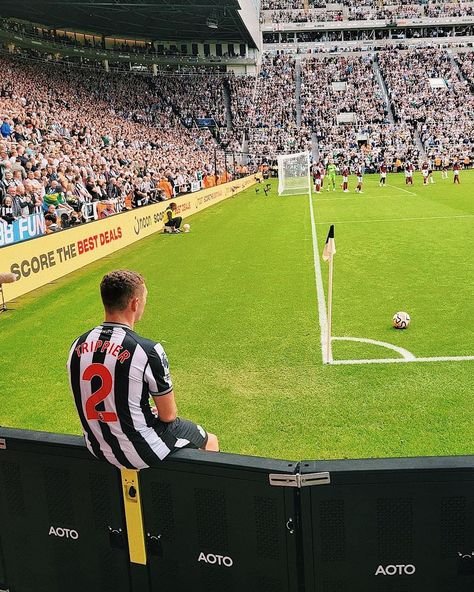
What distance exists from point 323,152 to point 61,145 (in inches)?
1670

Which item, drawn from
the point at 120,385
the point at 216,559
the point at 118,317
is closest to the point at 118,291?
the point at 118,317

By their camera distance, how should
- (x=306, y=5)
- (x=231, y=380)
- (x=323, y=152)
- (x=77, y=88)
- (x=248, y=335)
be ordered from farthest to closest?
1. (x=306, y=5)
2. (x=323, y=152)
3. (x=77, y=88)
4. (x=248, y=335)
5. (x=231, y=380)

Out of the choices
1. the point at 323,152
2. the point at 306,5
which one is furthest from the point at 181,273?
the point at 306,5

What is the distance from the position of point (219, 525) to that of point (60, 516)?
1012 mm

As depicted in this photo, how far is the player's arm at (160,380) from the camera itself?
3344mm

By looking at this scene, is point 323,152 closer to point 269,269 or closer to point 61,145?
point 61,145

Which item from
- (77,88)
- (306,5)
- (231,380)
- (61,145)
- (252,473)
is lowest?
(231,380)

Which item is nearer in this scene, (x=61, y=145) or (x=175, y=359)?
(x=175, y=359)

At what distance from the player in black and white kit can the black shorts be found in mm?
17

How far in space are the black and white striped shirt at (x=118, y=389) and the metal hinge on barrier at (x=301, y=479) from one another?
0.72 m

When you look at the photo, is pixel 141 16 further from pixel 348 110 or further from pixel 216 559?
pixel 216 559

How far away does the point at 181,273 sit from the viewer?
15.2 m

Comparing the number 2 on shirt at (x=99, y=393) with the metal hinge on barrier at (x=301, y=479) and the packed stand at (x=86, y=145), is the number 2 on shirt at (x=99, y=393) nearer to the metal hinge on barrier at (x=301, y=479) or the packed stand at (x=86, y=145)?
the metal hinge on barrier at (x=301, y=479)

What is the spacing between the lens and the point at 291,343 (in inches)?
358
